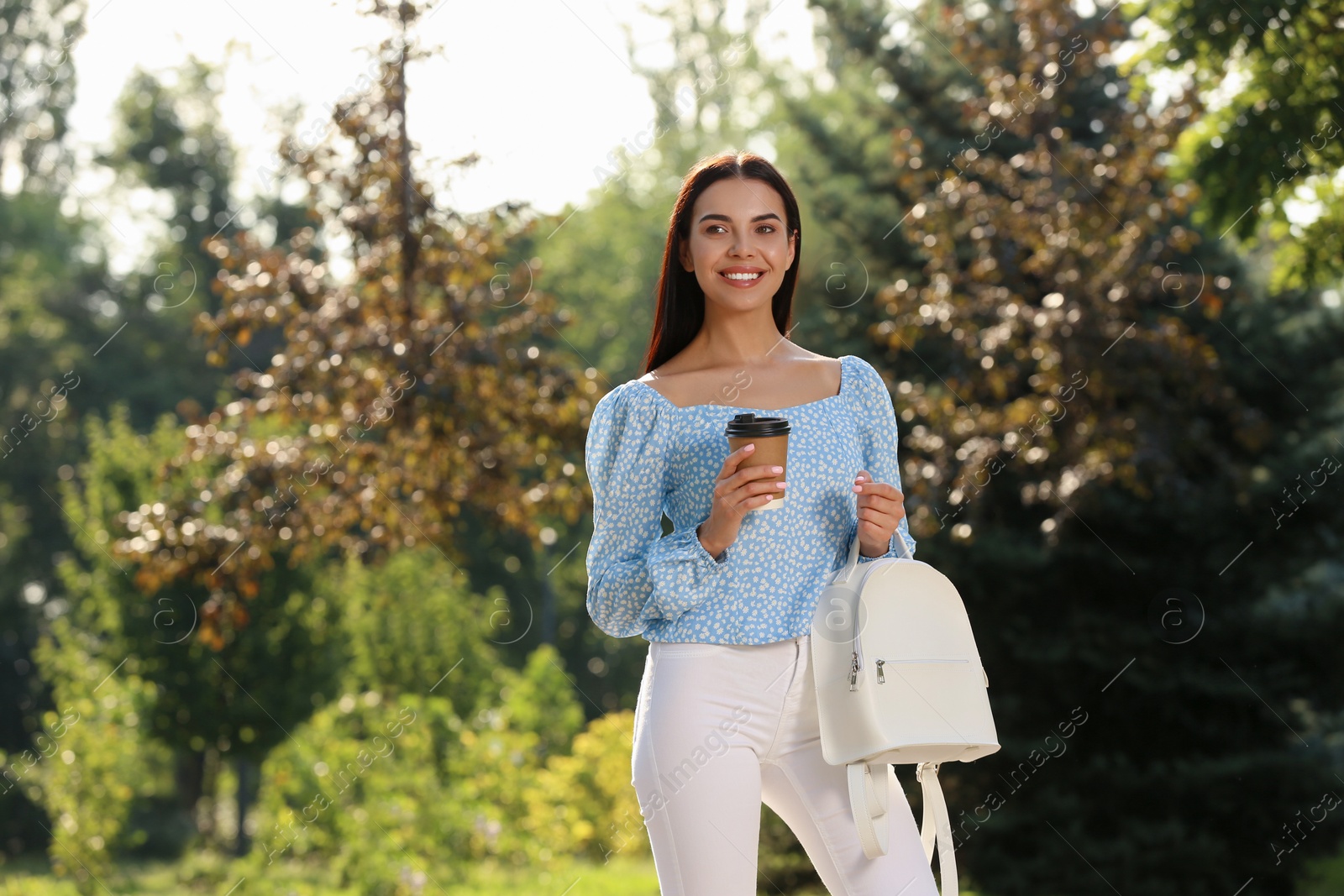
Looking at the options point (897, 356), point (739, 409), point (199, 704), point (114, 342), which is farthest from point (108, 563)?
point (114, 342)

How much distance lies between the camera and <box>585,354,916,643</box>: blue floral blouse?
2.30 m

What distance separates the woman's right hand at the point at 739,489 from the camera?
219 cm

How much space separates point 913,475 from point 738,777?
465cm

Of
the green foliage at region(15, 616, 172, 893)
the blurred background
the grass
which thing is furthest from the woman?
the green foliage at region(15, 616, 172, 893)

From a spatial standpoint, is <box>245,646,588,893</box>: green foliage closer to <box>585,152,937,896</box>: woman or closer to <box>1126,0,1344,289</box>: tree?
<box>1126,0,1344,289</box>: tree

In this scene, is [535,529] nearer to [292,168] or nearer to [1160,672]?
[292,168]

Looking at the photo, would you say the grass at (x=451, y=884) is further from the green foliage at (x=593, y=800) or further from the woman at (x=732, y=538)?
the woman at (x=732, y=538)

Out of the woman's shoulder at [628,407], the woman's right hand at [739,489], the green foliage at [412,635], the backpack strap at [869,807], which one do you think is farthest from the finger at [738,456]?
the green foliage at [412,635]

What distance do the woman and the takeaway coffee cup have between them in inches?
0.8

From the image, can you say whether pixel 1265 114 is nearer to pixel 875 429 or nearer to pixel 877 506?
pixel 875 429

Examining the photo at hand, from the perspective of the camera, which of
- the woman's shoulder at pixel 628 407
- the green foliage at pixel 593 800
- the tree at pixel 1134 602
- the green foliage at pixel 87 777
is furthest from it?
the green foliage at pixel 87 777

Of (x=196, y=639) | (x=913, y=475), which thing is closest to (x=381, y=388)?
(x=913, y=475)

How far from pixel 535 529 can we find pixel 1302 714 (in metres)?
7.50

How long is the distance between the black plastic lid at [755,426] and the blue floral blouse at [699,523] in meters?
0.21
